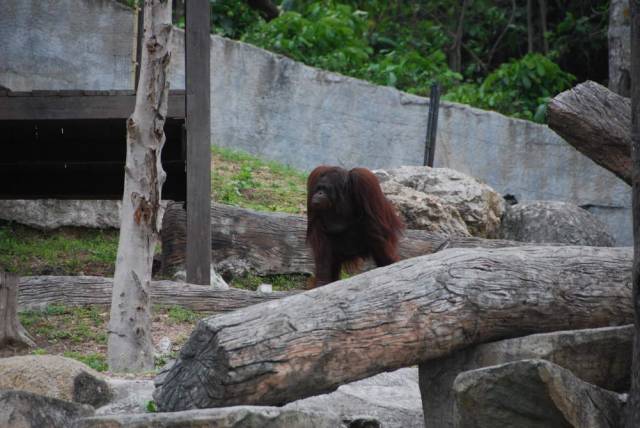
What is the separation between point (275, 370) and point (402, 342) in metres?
0.51

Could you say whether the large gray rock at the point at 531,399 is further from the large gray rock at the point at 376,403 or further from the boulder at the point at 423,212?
the boulder at the point at 423,212

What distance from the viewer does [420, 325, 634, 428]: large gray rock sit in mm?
3432

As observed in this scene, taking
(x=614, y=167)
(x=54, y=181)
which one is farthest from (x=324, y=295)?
(x=54, y=181)

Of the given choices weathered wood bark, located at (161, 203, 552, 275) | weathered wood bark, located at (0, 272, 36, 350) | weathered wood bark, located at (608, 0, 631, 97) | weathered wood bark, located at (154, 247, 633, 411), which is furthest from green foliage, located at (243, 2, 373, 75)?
weathered wood bark, located at (154, 247, 633, 411)

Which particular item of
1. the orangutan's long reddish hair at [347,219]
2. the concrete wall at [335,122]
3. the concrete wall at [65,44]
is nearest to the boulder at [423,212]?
the orangutan's long reddish hair at [347,219]

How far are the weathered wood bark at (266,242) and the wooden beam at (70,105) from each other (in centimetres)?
126

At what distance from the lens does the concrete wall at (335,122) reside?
10453 millimetres

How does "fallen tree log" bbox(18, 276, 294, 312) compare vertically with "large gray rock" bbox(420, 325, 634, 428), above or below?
below

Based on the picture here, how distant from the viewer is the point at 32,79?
1023 cm

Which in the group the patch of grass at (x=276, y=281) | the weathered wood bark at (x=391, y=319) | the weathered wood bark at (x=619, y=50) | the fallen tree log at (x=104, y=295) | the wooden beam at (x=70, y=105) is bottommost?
the patch of grass at (x=276, y=281)

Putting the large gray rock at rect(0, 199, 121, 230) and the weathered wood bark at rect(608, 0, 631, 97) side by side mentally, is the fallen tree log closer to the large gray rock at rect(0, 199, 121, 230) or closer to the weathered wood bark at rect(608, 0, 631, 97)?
the large gray rock at rect(0, 199, 121, 230)

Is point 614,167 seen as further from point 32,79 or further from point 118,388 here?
point 32,79

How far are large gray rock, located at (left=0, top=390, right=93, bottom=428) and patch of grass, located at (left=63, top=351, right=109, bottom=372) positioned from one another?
1894 mm

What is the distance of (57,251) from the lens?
863 cm
